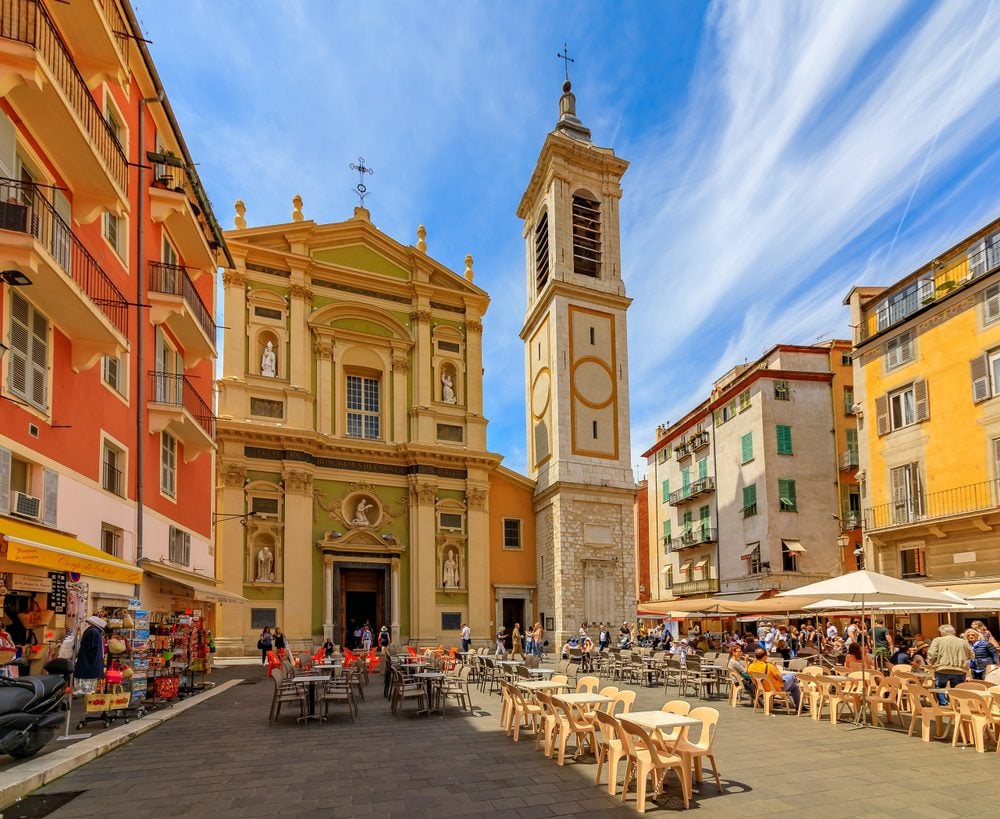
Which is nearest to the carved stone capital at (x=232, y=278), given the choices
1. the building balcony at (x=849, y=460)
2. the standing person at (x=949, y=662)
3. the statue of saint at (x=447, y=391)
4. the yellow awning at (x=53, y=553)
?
the statue of saint at (x=447, y=391)

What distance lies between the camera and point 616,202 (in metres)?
33.0

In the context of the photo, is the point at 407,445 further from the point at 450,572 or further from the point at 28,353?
the point at 28,353

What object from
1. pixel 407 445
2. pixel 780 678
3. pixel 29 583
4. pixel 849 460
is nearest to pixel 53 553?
pixel 29 583

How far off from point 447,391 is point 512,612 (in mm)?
9064

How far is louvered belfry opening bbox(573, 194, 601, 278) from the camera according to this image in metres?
31.8

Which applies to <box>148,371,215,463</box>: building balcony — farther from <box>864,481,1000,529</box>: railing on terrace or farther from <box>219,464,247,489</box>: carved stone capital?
<box>864,481,1000,529</box>: railing on terrace

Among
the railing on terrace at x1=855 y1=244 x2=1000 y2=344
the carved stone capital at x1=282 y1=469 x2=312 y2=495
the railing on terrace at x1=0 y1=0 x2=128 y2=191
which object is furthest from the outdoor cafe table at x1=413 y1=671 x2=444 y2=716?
the railing on terrace at x1=855 y1=244 x2=1000 y2=344

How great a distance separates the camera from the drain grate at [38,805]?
633 cm

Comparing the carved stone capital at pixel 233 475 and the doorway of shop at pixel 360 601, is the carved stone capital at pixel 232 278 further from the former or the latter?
the doorway of shop at pixel 360 601

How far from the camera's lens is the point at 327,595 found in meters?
25.5

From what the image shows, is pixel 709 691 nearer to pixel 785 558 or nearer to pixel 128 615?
pixel 128 615

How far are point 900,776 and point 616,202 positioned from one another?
28593 millimetres

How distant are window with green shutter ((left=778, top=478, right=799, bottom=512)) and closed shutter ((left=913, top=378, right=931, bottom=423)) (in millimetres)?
8862

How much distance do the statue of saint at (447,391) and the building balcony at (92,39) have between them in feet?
58.8
